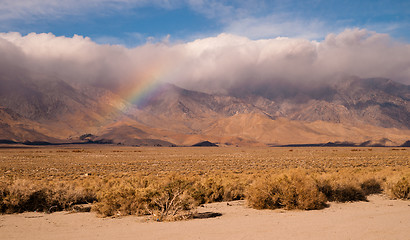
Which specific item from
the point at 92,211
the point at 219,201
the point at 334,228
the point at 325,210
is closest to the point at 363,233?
the point at 334,228

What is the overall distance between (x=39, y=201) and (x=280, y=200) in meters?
11.5

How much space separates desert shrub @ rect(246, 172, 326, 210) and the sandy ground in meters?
0.57

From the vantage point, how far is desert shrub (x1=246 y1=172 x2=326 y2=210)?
51.1 ft

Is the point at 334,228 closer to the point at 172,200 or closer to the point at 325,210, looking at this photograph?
the point at 325,210

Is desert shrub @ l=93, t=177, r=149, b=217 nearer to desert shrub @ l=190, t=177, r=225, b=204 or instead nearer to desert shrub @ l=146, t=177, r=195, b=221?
desert shrub @ l=146, t=177, r=195, b=221

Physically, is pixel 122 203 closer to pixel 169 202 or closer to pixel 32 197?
pixel 169 202

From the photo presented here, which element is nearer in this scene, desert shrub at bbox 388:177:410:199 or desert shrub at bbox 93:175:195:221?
desert shrub at bbox 93:175:195:221

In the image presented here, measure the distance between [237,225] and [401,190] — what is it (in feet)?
36.6

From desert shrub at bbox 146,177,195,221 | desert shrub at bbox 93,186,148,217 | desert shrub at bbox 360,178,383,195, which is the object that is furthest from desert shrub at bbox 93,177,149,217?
desert shrub at bbox 360,178,383,195

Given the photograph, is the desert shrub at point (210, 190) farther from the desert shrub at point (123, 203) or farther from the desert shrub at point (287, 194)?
the desert shrub at point (123, 203)

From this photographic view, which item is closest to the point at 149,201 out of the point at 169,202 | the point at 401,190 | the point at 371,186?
the point at 169,202

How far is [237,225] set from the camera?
12688mm

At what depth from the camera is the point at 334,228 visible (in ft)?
39.0

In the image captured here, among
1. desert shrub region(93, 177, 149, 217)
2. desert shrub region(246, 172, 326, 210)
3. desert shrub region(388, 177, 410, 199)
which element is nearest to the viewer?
desert shrub region(93, 177, 149, 217)
